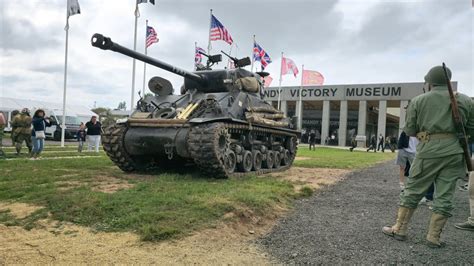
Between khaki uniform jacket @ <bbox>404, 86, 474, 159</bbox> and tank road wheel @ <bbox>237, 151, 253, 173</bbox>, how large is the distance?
6.01 metres

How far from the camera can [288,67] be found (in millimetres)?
33500

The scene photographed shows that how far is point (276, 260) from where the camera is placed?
4.33 metres

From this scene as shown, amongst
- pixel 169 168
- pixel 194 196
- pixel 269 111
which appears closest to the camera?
pixel 194 196

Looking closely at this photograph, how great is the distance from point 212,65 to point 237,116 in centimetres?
461

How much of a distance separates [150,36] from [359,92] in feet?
94.4

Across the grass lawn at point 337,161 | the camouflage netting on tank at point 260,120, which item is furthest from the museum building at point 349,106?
the camouflage netting on tank at point 260,120

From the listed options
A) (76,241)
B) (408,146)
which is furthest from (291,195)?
(76,241)

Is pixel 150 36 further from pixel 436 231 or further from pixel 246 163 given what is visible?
pixel 436 231

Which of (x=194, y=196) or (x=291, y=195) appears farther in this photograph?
(x=291, y=195)

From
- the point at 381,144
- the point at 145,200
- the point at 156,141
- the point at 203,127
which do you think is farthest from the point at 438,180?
the point at 381,144

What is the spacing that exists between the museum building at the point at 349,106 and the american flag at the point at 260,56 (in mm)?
11133

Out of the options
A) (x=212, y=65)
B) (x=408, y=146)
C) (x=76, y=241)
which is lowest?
(x=76, y=241)

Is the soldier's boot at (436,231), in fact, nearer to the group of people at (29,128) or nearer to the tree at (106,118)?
the tree at (106,118)

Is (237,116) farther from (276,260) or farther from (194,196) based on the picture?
(276,260)
